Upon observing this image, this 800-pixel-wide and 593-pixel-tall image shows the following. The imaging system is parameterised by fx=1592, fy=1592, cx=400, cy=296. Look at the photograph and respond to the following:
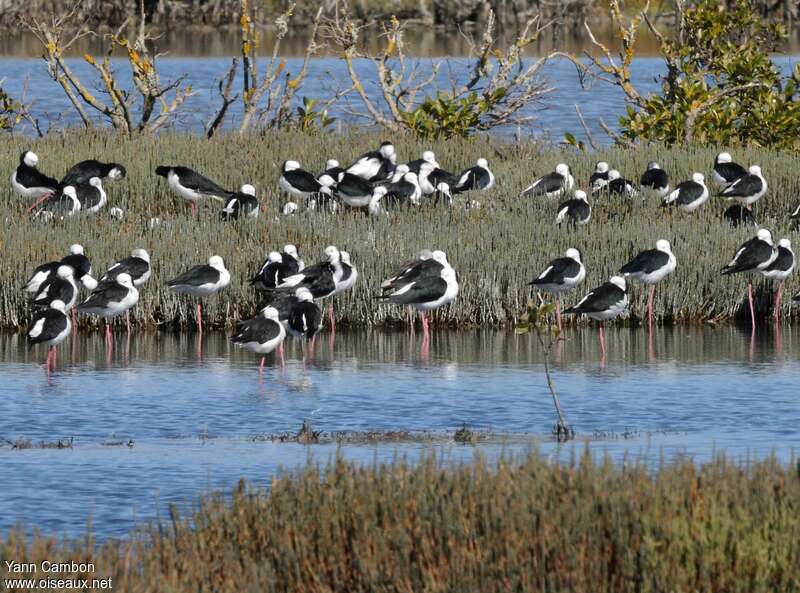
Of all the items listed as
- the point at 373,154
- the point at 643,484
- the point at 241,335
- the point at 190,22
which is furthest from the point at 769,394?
the point at 190,22

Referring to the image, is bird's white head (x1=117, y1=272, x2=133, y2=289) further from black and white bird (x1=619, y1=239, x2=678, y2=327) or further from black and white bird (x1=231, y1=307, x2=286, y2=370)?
black and white bird (x1=619, y1=239, x2=678, y2=327)

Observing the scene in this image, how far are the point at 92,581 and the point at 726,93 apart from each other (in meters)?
21.3

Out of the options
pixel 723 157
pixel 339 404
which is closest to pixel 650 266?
pixel 339 404

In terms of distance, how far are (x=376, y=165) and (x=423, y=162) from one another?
816mm

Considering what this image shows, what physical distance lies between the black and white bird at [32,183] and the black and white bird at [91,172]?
0.79ft

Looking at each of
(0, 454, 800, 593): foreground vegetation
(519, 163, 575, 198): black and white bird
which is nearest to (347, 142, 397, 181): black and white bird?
(519, 163, 575, 198): black and white bird

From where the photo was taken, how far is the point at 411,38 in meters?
67.6

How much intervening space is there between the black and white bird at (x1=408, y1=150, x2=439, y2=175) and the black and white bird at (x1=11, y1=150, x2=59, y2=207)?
17.9 ft

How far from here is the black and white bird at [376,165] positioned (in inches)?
954

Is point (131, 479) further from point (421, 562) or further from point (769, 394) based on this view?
point (769, 394)

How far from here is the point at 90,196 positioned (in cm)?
2203

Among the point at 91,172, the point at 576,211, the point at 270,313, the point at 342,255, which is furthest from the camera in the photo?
the point at 91,172

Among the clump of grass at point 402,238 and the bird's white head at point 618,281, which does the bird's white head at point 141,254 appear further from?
the bird's white head at point 618,281

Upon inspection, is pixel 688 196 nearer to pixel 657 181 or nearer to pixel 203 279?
pixel 657 181
